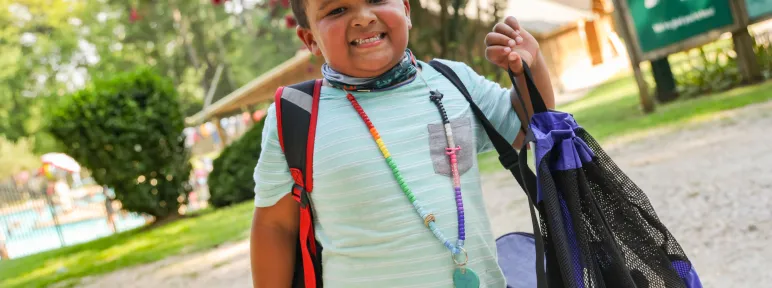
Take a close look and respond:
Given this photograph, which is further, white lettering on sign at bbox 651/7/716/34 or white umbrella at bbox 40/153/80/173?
white umbrella at bbox 40/153/80/173

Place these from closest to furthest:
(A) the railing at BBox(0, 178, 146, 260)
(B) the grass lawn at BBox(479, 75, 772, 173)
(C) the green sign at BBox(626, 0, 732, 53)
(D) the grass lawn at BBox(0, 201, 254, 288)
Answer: (D) the grass lawn at BBox(0, 201, 254, 288)
(B) the grass lawn at BBox(479, 75, 772, 173)
(C) the green sign at BBox(626, 0, 732, 53)
(A) the railing at BBox(0, 178, 146, 260)

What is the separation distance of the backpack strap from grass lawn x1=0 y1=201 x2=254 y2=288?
658 centimetres

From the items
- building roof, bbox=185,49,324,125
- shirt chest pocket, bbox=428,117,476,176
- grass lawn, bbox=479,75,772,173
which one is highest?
building roof, bbox=185,49,324,125

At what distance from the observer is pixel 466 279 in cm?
154

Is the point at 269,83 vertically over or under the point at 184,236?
over

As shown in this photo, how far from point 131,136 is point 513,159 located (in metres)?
10.4

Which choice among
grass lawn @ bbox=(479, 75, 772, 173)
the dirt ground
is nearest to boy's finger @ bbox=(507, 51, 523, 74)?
the dirt ground

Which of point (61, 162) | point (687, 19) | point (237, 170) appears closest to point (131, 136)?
point (237, 170)

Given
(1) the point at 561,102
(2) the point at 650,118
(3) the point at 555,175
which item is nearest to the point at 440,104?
(3) the point at 555,175

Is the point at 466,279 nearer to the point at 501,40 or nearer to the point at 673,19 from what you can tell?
the point at 501,40

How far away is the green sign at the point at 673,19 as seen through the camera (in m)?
10.1

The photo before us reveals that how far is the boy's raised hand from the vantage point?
5.09 ft

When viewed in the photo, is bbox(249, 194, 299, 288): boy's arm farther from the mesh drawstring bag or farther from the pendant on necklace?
the mesh drawstring bag

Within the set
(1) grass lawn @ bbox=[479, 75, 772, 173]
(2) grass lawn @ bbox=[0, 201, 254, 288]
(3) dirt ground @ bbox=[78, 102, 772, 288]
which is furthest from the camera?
(1) grass lawn @ bbox=[479, 75, 772, 173]
